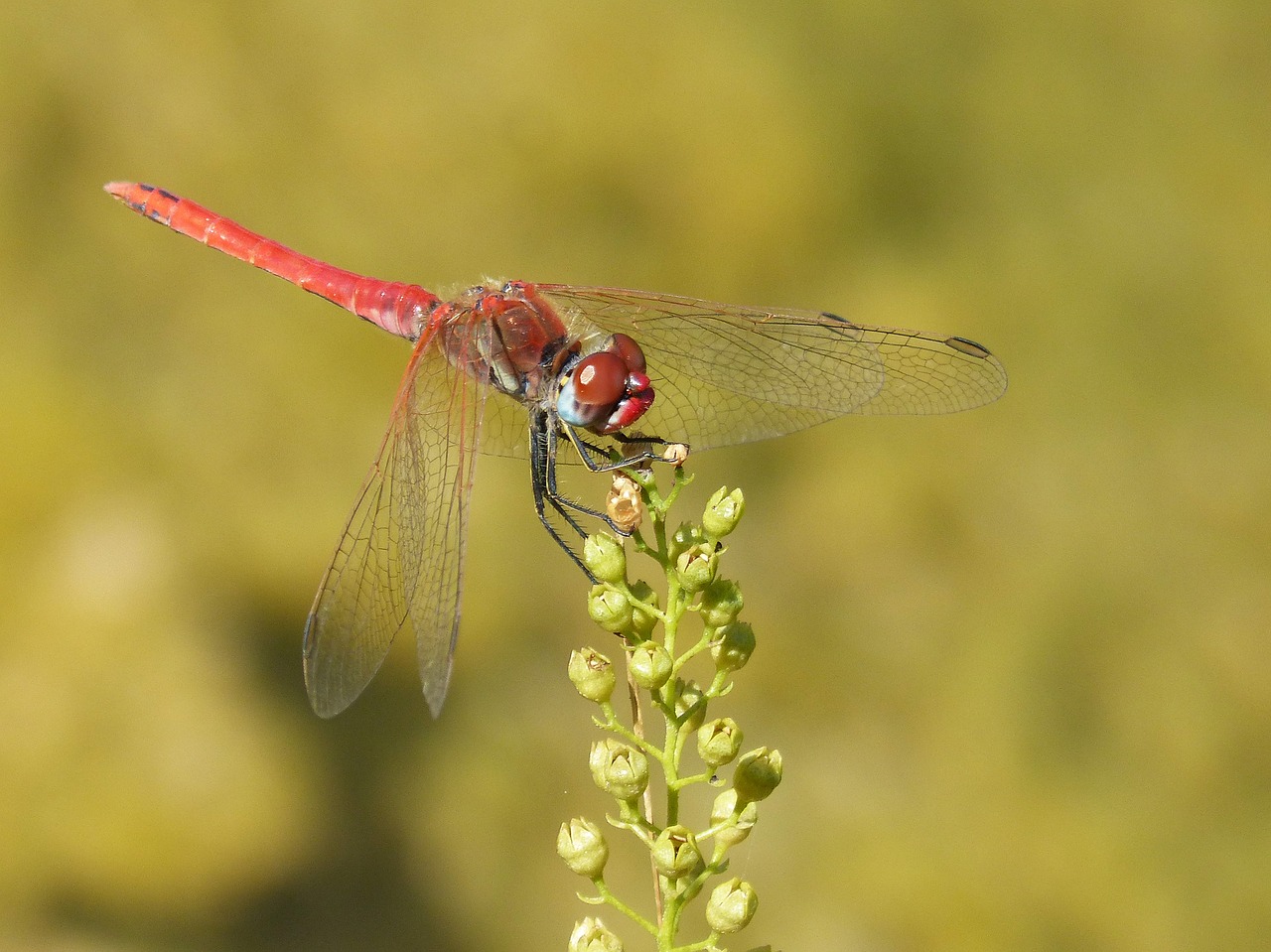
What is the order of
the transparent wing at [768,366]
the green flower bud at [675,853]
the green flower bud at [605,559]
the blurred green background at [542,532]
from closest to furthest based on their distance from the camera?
the green flower bud at [675,853] → the green flower bud at [605,559] → the transparent wing at [768,366] → the blurred green background at [542,532]

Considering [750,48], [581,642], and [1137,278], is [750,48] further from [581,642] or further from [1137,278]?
[581,642]

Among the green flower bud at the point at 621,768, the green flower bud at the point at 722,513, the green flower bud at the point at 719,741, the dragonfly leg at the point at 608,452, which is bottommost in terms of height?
the green flower bud at the point at 621,768

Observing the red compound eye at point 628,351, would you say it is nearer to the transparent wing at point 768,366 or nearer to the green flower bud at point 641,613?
the transparent wing at point 768,366

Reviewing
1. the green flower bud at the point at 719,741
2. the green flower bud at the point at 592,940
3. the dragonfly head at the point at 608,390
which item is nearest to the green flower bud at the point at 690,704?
the green flower bud at the point at 719,741

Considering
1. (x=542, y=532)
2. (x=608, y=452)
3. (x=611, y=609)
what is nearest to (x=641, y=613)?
(x=611, y=609)

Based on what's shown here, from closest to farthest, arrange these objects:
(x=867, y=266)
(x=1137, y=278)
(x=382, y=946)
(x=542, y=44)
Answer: (x=382, y=946) < (x=542, y=44) < (x=867, y=266) < (x=1137, y=278)

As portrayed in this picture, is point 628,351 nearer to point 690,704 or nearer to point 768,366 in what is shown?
point 768,366

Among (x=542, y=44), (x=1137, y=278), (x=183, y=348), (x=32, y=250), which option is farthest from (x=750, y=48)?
(x=32, y=250)
